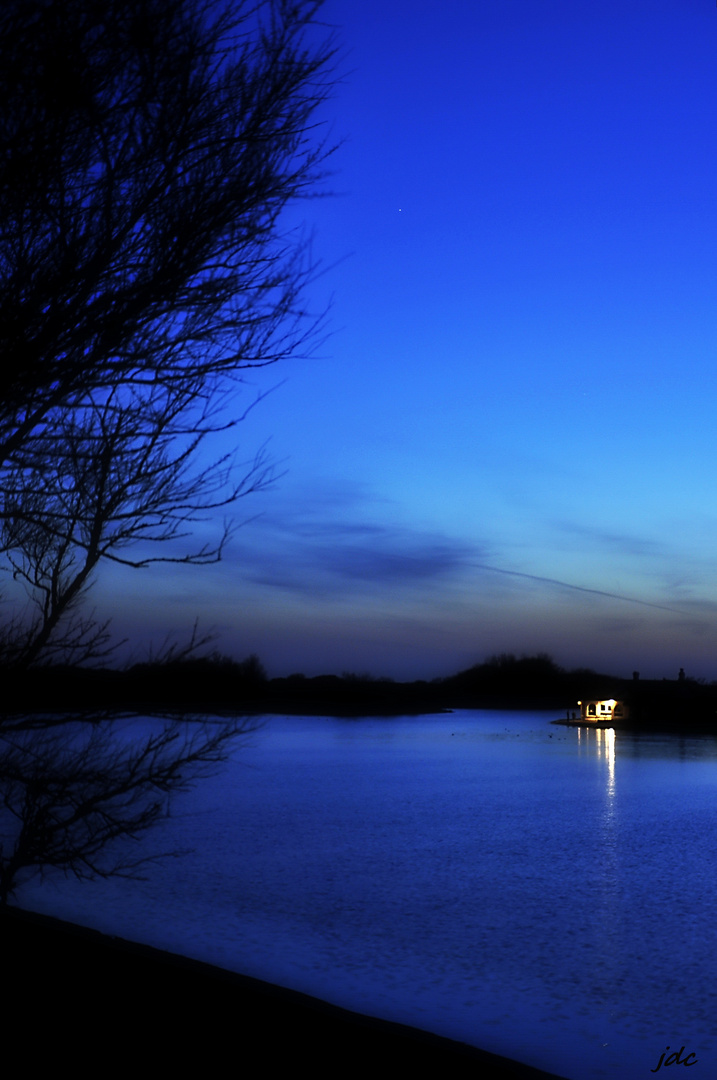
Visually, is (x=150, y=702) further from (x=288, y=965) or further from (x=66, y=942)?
(x=288, y=965)

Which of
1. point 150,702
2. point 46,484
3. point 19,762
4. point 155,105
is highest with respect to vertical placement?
point 155,105

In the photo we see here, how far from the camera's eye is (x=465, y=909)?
15219 mm

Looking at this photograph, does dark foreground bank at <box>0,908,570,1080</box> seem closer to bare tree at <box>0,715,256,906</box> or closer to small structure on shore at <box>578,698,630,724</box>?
bare tree at <box>0,715,256,906</box>

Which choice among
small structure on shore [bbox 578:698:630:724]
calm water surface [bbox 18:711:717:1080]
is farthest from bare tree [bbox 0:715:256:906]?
small structure on shore [bbox 578:698:630:724]

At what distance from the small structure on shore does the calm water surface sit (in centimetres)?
7151

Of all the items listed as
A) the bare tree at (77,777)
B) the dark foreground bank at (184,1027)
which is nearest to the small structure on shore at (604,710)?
the bare tree at (77,777)

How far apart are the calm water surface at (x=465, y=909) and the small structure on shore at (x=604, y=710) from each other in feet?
235

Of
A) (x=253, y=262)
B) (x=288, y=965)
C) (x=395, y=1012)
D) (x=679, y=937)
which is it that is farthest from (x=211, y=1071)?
(x=679, y=937)

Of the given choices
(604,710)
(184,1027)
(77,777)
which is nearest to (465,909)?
(77,777)

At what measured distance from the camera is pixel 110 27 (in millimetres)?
4383

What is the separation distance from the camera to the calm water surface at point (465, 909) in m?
10.0

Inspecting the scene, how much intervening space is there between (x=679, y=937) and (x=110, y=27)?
43.7ft

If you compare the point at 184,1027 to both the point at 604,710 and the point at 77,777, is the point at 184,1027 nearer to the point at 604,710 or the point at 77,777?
the point at 77,777

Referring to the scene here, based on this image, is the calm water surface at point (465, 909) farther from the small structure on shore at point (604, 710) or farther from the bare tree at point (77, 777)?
the small structure on shore at point (604, 710)
